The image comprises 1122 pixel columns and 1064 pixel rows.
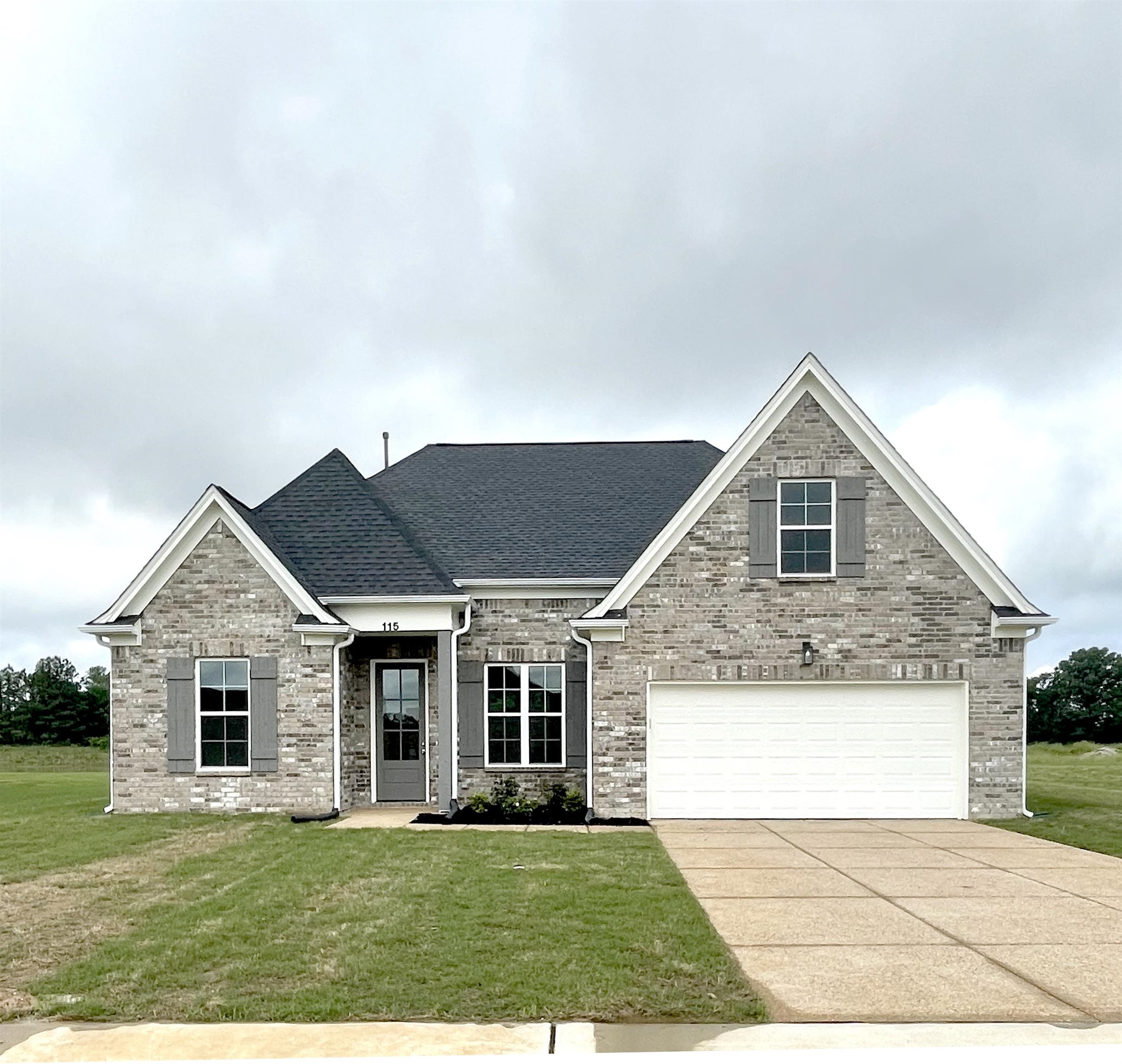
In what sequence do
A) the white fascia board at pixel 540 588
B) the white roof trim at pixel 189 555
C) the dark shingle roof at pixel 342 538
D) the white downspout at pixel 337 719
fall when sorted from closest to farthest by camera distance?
the white downspout at pixel 337 719, the white roof trim at pixel 189 555, the dark shingle roof at pixel 342 538, the white fascia board at pixel 540 588

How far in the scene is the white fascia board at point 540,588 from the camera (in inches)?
646

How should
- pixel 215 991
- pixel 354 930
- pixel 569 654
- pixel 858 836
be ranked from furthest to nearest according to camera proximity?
pixel 569 654
pixel 858 836
pixel 354 930
pixel 215 991

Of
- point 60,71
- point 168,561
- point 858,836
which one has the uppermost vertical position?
point 60,71

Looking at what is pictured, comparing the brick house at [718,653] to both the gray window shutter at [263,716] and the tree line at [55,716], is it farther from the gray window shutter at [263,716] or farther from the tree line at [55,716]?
the tree line at [55,716]

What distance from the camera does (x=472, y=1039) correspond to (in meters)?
5.10

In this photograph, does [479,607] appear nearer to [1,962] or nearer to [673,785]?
[673,785]

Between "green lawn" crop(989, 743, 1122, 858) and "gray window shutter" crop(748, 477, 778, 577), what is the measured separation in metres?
5.20

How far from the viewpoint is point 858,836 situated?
1286cm

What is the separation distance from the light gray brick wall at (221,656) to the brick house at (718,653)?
1.4 inches

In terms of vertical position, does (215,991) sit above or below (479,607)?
below

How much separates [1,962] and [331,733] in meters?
8.24

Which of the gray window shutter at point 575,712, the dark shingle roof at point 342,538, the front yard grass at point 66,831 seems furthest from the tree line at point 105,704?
the gray window shutter at point 575,712

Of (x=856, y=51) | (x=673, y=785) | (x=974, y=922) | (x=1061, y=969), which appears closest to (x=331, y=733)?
(x=673, y=785)

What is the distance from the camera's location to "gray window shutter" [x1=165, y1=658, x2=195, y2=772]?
15.2 meters
